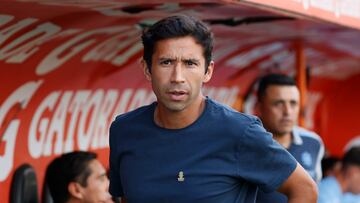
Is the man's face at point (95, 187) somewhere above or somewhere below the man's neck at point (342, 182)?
above

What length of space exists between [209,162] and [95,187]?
74.4 inches

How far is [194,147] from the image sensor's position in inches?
113

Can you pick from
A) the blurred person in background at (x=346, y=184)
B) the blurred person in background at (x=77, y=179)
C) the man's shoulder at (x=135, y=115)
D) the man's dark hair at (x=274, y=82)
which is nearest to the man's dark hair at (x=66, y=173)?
the blurred person in background at (x=77, y=179)

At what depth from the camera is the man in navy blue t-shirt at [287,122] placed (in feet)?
16.6

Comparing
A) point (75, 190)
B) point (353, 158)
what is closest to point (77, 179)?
point (75, 190)

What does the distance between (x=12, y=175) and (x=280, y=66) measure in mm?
4282

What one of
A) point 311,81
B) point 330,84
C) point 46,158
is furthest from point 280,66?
point 46,158

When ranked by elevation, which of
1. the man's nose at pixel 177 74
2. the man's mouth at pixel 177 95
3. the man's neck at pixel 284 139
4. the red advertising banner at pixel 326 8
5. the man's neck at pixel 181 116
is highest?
the man's nose at pixel 177 74

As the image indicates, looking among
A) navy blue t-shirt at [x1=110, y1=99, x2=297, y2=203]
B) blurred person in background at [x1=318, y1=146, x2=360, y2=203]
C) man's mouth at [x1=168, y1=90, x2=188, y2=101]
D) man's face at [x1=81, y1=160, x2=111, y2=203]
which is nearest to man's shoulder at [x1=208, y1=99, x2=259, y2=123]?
navy blue t-shirt at [x1=110, y1=99, x2=297, y2=203]

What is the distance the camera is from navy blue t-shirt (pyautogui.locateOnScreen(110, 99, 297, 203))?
2846 mm

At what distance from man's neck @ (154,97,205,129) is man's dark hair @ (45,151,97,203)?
1.75 m

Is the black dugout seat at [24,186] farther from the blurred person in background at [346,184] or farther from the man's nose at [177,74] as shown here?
the blurred person in background at [346,184]

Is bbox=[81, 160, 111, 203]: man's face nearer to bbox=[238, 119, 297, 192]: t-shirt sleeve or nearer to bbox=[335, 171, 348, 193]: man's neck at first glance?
bbox=[238, 119, 297, 192]: t-shirt sleeve

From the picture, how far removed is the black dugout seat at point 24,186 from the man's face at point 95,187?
0.34 meters
